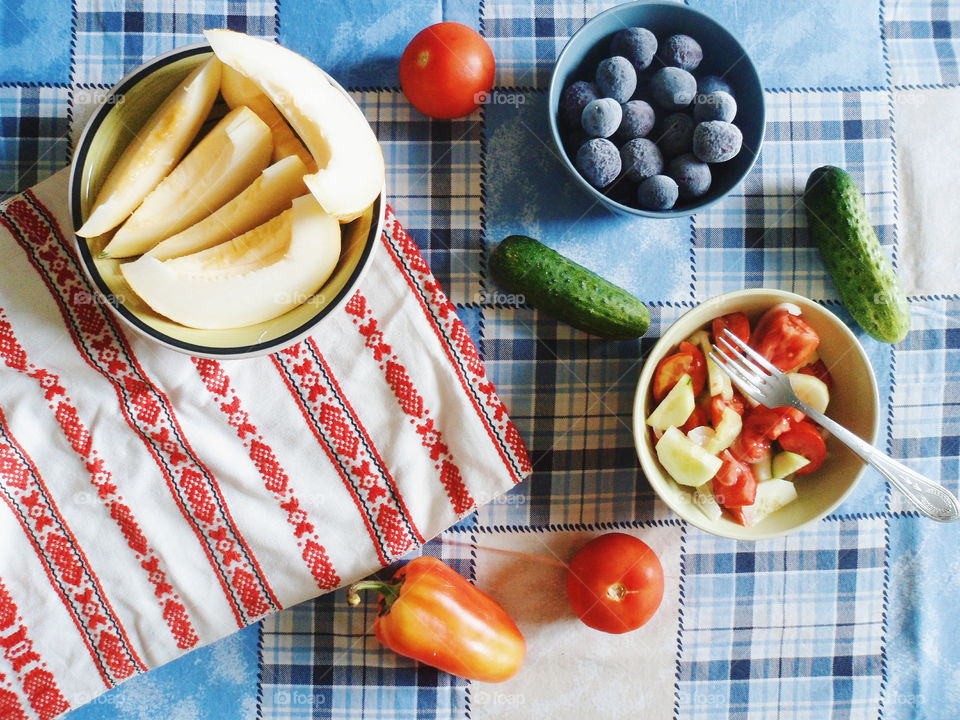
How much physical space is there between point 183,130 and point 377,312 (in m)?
0.32

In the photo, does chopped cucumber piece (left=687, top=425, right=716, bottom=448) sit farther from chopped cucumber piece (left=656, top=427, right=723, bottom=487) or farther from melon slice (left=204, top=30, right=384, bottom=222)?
melon slice (left=204, top=30, right=384, bottom=222)

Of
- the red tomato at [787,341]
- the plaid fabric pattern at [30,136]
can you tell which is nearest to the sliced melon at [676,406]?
the red tomato at [787,341]

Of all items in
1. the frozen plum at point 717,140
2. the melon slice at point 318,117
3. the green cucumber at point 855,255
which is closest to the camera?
the melon slice at point 318,117

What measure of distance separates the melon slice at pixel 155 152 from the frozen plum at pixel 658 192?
1.66ft

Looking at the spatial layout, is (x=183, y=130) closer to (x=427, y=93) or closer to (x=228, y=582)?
(x=427, y=93)

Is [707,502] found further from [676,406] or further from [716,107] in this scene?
[716,107]

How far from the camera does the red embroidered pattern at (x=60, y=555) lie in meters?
1.03

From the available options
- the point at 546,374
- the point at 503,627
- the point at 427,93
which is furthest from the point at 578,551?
the point at 427,93

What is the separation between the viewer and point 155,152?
871 millimetres

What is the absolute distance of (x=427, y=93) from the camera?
3.27ft

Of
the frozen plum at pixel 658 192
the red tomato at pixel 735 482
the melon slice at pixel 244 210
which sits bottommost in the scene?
the red tomato at pixel 735 482

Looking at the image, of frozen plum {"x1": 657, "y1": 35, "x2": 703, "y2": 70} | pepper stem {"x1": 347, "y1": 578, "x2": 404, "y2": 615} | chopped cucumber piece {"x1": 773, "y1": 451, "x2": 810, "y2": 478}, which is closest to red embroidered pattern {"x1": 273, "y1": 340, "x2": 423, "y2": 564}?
pepper stem {"x1": 347, "y1": 578, "x2": 404, "y2": 615}

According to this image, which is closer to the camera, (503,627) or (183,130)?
(183,130)

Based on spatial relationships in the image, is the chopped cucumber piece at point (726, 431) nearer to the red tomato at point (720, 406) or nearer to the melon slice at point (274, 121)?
the red tomato at point (720, 406)
